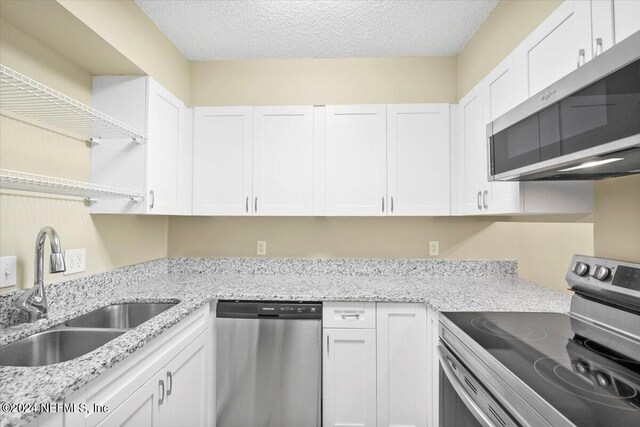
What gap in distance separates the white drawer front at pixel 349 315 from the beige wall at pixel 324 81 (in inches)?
61.5

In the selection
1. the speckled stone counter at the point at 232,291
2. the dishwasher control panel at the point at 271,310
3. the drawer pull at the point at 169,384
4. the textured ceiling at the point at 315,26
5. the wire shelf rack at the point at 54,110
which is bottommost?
the drawer pull at the point at 169,384

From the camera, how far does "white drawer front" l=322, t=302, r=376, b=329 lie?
1805 millimetres

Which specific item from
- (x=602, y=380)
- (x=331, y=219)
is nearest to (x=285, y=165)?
(x=331, y=219)

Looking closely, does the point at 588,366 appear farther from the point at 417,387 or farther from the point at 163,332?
the point at 163,332

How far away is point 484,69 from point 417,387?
2.02m

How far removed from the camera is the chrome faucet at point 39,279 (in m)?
1.22

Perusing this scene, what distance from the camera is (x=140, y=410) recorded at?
1.13 metres

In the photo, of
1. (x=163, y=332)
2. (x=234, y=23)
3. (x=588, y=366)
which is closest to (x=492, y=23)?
(x=234, y=23)

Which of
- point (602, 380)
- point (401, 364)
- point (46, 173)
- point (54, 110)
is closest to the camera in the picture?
point (602, 380)

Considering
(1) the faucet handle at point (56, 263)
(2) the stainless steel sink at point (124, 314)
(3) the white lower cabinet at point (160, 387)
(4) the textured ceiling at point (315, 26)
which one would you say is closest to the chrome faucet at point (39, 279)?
(1) the faucet handle at point (56, 263)

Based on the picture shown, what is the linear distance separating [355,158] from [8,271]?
1.92 m

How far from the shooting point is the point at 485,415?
3.25 feet

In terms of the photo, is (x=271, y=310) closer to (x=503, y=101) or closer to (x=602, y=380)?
(x=602, y=380)

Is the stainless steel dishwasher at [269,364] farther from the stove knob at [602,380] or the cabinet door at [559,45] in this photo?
the cabinet door at [559,45]
